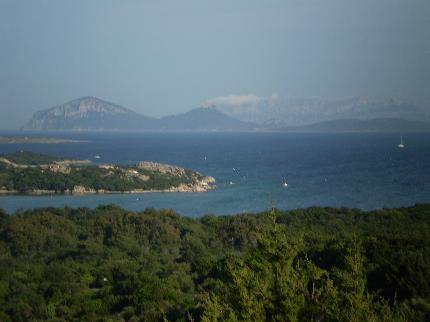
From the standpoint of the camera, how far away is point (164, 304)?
657 inches

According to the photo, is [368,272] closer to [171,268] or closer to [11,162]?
[171,268]

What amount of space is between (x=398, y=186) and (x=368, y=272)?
4044 centimetres

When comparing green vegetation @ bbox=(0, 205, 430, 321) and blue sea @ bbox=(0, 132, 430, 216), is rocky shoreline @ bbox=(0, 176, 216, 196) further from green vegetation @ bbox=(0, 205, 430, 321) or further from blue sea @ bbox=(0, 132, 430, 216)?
green vegetation @ bbox=(0, 205, 430, 321)

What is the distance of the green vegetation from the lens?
32.2 ft

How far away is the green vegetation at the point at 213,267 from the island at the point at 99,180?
21.2 metres

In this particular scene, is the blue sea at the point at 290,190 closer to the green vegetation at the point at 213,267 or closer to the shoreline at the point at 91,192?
the shoreline at the point at 91,192

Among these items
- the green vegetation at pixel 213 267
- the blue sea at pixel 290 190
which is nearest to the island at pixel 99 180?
the blue sea at pixel 290 190

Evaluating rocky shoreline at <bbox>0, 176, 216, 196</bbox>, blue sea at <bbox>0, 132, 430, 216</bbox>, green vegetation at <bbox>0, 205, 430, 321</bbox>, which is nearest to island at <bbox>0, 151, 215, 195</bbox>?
rocky shoreline at <bbox>0, 176, 216, 196</bbox>

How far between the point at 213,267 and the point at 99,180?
42.7 metres

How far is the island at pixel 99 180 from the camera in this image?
60.4m

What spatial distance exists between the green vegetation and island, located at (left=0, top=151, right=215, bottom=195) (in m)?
21.2

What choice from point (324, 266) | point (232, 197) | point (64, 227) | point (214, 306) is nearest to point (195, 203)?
point (232, 197)

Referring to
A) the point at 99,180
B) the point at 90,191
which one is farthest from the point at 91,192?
the point at 99,180

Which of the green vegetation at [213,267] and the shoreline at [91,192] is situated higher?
the green vegetation at [213,267]
